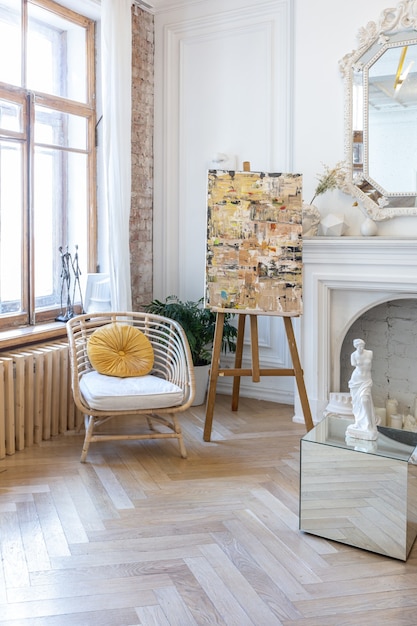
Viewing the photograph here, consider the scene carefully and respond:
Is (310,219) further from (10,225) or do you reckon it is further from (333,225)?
(10,225)

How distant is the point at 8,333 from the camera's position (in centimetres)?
391

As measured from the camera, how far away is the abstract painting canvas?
381cm

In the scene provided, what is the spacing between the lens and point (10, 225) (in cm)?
407

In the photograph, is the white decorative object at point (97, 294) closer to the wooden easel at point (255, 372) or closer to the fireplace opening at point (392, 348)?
the wooden easel at point (255, 372)

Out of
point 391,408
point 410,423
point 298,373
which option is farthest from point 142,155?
point 410,423

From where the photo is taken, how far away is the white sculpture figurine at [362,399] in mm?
2705

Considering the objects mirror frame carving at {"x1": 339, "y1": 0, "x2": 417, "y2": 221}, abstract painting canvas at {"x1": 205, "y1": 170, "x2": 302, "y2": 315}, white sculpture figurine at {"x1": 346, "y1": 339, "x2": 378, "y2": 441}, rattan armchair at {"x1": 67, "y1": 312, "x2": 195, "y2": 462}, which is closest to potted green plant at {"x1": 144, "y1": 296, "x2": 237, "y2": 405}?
rattan armchair at {"x1": 67, "y1": 312, "x2": 195, "y2": 462}

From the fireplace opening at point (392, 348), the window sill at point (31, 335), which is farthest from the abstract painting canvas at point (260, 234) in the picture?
the window sill at point (31, 335)

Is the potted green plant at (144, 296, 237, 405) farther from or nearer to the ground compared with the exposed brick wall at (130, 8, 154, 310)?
nearer to the ground

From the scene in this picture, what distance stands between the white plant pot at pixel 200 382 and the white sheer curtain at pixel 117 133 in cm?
71

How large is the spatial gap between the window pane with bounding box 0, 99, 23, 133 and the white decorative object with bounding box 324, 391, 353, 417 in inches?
107

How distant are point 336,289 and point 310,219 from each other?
0.50 m

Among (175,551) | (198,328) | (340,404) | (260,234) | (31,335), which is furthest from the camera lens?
(198,328)

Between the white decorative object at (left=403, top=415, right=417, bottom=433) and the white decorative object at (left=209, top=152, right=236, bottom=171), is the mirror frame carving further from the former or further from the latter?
the white decorative object at (left=403, top=415, right=417, bottom=433)
